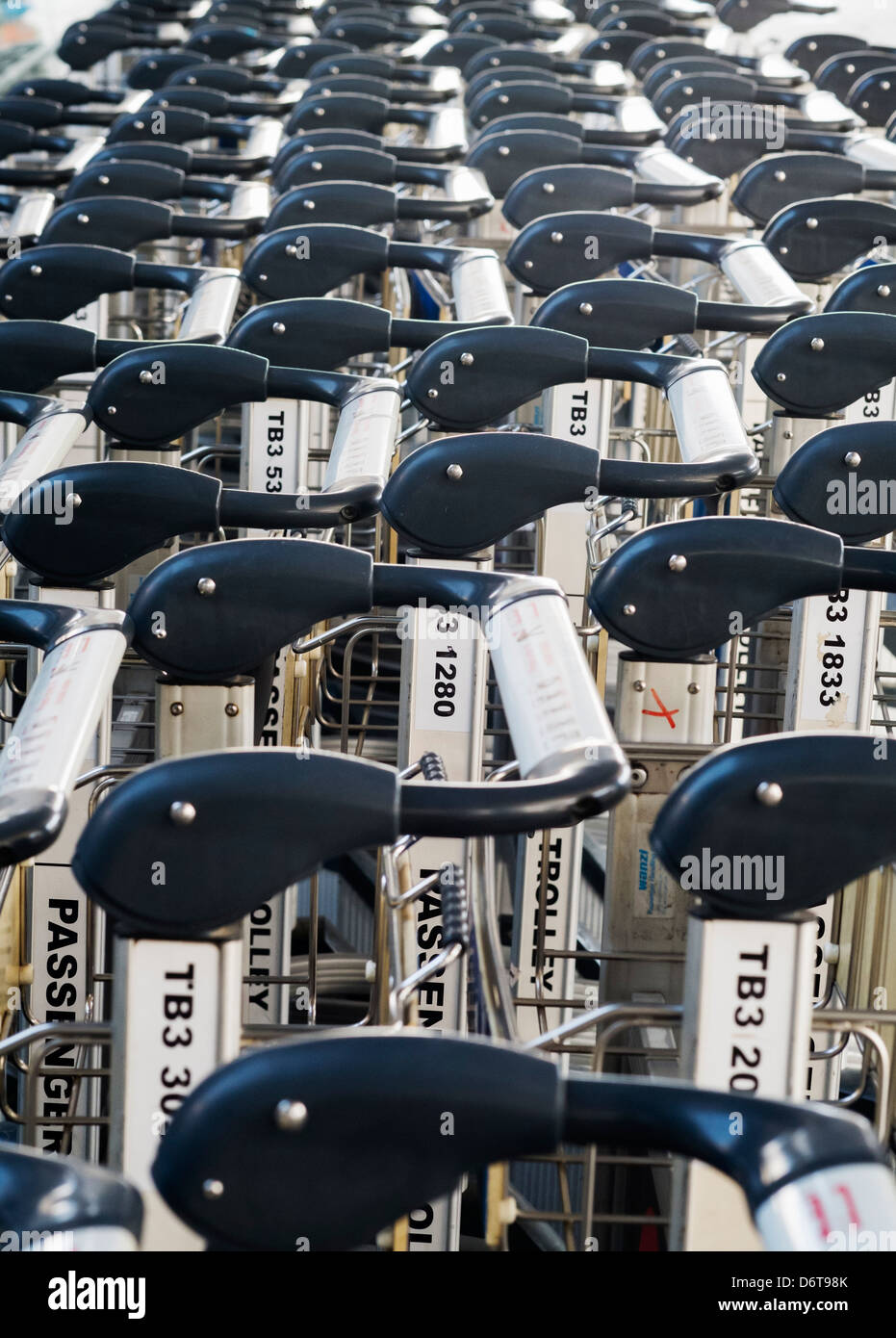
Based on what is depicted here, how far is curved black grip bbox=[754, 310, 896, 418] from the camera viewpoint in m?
3.29

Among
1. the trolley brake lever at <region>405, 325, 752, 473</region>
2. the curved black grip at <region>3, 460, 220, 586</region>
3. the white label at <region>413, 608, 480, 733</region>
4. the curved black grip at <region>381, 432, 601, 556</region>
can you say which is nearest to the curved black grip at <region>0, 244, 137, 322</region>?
the trolley brake lever at <region>405, 325, 752, 473</region>

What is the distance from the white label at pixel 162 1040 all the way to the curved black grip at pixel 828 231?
11.7ft

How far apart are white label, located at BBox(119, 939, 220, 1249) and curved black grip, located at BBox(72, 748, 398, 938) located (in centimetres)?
5

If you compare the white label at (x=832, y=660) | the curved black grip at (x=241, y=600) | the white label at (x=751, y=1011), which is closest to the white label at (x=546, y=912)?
the white label at (x=832, y=660)

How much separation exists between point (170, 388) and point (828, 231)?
2.21m

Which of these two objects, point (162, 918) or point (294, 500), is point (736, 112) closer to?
point (294, 500)

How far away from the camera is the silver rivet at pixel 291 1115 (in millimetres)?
1107

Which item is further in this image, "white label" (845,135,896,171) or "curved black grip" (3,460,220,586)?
"white label" (845,135,896,171)

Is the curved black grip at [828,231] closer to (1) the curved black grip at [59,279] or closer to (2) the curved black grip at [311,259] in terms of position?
(2) the curved black grip at [311,259]

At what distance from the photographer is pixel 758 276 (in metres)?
4.09

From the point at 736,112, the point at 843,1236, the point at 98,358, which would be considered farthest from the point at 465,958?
the point at 736,112

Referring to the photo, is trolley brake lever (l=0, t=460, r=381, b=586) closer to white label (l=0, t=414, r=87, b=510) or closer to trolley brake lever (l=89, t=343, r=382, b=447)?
white label (l=0, t=414, r=87, b=510)

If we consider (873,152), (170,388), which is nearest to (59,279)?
(170,388)

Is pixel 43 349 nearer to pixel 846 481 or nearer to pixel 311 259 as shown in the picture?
pixel 311 259
